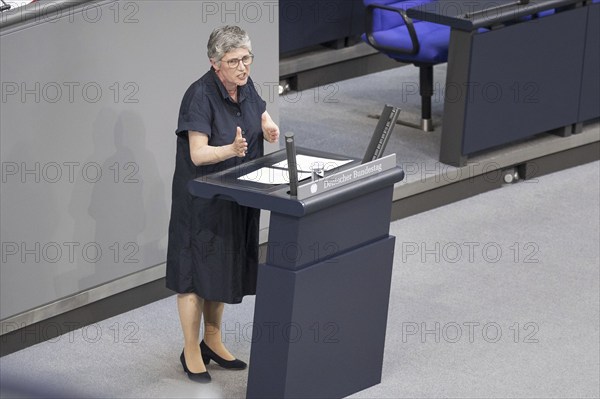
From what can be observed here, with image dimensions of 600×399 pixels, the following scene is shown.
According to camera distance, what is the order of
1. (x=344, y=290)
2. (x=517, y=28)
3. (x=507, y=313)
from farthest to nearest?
1. (x=517, y=28)
2. (x=507, y=313)
3. (x=344, y=290)

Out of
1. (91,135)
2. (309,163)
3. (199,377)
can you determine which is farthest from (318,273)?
(91,135)

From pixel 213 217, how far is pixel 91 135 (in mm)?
908

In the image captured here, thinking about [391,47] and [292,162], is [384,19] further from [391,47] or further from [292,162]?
[292,162]

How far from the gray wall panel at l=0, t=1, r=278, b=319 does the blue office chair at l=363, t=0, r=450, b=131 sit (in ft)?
6.26

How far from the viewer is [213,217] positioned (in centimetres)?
362

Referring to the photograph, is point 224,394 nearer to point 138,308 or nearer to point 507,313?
point 138,308

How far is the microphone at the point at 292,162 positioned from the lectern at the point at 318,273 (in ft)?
0.10

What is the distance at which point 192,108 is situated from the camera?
3.50m

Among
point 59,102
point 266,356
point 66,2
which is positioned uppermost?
point 66,2

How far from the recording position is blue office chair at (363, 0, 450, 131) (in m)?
6.36

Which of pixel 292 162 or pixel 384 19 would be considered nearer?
pixel 292 162

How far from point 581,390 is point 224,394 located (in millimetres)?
1380

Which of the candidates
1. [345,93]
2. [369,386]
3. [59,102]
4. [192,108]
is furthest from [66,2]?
[345,93]

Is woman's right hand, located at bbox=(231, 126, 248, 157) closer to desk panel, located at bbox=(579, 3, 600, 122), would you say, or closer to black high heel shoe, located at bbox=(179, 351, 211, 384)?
black high heel shoe, located at bbox=(179, 351, 211, 384)
